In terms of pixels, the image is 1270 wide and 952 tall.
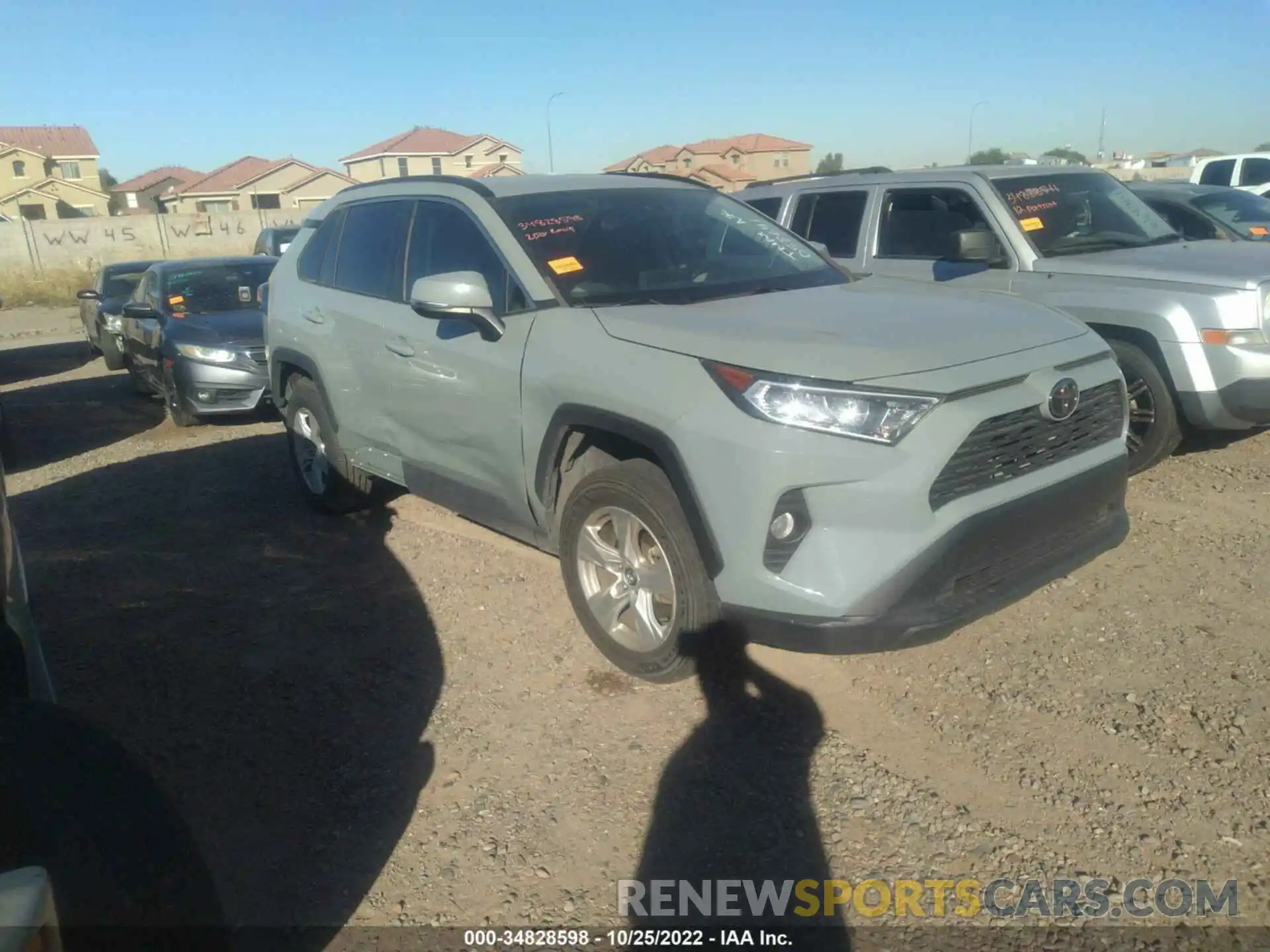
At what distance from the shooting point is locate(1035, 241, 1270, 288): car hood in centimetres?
550

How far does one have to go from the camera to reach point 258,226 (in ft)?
116

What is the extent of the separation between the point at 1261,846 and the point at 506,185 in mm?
3838

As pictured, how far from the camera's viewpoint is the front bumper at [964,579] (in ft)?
10.2

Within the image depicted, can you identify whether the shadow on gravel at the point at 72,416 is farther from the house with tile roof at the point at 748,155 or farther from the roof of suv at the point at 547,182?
the house with tile roof at the point at 748,155

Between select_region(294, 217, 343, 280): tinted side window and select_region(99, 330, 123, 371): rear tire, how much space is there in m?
8.30

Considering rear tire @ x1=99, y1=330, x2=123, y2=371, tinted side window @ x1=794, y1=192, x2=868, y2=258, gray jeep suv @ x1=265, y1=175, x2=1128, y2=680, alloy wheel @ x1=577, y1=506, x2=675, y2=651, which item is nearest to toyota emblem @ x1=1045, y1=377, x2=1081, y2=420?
gray jeep suv @ x1=265, y1=175, x2=1128, y2=680

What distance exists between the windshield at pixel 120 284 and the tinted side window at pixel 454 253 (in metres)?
10.1

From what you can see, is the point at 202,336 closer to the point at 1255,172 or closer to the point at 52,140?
the point at 1255,172

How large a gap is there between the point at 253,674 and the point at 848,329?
9.05 feet

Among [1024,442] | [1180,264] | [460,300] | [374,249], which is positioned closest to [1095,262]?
[1180,264]

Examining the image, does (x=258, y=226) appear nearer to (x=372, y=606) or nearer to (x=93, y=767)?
(x=372, y=606)

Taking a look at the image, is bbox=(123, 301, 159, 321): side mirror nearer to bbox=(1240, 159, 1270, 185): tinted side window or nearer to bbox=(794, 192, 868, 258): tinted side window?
bbox=(794, 192, 868, 258): tinted side window

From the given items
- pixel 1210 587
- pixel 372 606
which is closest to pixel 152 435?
pixel 372 606

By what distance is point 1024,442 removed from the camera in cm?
334
